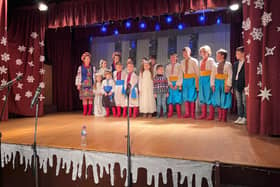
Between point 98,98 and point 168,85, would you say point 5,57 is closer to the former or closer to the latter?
point 98,98

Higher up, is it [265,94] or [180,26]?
[180,26]

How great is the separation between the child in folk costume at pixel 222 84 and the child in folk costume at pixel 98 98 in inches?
86.3

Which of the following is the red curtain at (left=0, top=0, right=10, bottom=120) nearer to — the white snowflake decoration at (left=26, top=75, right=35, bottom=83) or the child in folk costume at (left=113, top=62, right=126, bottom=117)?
the white snowflake decoration at (left=26, top=75, right=35, bottom=83)

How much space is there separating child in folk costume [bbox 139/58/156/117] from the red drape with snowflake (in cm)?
190

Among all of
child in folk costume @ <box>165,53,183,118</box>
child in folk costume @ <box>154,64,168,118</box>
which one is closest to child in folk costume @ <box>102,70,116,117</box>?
child in folk costume @ <box>154,64,168,118</box>

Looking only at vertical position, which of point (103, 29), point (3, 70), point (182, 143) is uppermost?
point (103, 29)

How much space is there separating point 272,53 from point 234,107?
280cm

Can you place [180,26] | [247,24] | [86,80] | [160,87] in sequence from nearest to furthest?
[247,24] → [160,87] → [86,80] → [180,26]

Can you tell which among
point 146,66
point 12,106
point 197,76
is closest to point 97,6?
point 146,66

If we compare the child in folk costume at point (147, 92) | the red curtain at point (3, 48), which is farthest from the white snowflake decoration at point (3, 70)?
the child in folk costume at point (147, 92)

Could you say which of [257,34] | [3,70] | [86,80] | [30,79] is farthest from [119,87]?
[257,34]

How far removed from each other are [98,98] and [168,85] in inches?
57.8

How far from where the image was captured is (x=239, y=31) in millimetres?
4859

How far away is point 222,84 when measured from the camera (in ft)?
11.6
